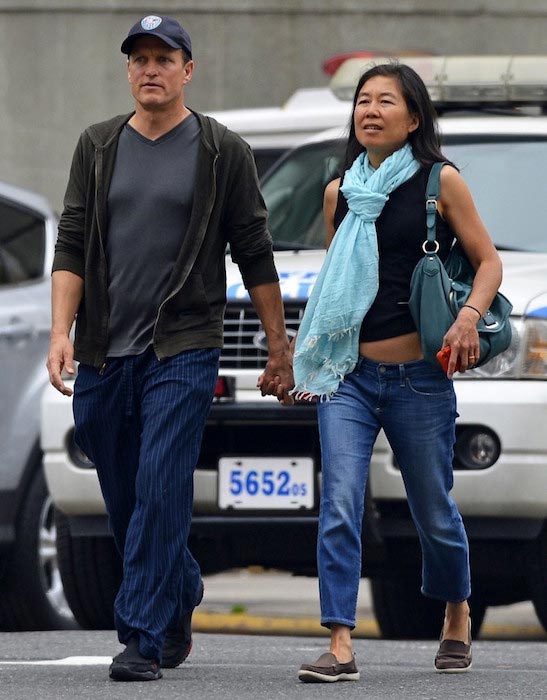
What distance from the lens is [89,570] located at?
7.54 m

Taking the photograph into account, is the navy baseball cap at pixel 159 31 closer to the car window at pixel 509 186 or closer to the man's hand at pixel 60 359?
the man's hand at pixel 60 359

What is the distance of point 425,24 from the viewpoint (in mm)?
16406

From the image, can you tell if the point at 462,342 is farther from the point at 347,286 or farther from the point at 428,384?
the point at 347,286

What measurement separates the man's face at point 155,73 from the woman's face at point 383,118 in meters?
0.51

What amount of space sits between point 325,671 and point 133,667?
50 cm

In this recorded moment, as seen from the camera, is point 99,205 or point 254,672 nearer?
point 99,205

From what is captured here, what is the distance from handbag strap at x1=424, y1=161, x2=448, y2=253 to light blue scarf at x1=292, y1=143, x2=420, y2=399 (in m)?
0.07

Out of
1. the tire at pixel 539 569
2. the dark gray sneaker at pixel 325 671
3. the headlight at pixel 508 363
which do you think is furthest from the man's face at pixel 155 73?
the tire at pixel 539 569

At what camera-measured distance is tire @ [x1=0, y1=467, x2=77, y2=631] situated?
830 cm

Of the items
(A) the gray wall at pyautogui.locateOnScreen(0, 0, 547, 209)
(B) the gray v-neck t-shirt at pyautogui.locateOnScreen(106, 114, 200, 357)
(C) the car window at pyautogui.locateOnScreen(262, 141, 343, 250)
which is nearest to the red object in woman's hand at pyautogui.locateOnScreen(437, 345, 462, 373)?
(B) the gray v-neck t-shirt at pyautogui.locateOnScreen(106, 114, 200, 357)

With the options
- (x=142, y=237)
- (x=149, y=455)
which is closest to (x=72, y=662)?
(x=149, y=455)

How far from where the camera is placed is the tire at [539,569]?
23.2ft

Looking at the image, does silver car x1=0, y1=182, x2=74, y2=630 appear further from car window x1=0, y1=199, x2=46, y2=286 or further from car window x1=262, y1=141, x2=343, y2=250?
car window x1=262, y1=141, x2=343, y2=250

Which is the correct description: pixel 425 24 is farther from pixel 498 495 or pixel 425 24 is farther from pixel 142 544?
pixel 142 544
